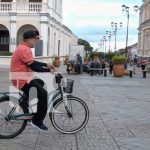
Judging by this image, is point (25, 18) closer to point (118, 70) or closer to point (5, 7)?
point (5, 7)

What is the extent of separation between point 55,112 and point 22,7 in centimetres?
4063

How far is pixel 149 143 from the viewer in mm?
8469

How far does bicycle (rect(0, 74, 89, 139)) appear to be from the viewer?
8.61 m

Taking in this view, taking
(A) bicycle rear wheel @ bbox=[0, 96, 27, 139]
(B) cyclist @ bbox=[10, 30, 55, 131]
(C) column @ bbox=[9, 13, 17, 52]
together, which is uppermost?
(C) column @ bbox=[9, 13, 17, 52]

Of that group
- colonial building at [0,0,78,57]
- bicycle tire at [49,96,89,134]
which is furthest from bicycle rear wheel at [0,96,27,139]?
colonial building at [0,0,78,57]

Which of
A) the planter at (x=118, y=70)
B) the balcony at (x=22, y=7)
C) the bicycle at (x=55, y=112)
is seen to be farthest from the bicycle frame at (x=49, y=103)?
the balcony at (x=22, y=7)

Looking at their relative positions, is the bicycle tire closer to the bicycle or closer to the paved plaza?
the bicycle

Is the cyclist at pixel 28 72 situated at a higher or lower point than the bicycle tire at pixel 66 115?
higher

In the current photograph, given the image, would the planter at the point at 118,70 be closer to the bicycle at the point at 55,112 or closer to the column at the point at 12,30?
the column at the point at 12,30

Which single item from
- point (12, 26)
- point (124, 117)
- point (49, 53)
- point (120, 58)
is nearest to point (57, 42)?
point (49, 53)

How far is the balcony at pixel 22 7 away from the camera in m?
48.4

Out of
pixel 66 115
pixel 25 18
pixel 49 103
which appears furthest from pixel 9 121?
pixel 25 18

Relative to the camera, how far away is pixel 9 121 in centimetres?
866

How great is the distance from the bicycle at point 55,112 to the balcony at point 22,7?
39749 millimetres
